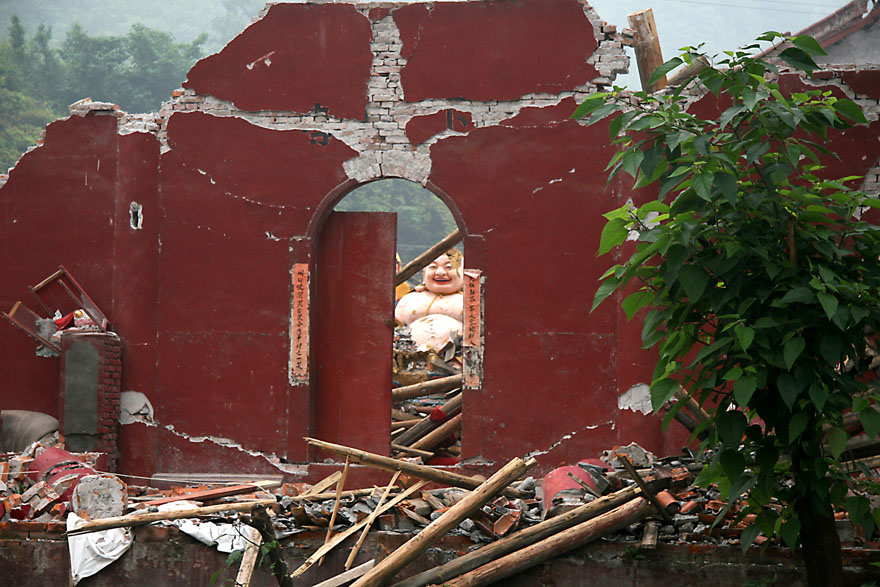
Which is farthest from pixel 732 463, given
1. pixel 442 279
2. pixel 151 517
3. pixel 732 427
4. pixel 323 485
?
pixel 442 279

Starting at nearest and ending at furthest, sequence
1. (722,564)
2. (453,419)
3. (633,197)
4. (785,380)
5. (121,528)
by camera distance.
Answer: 1. (785,380)
2. (722,564)
3. (121,528)
4. (633,197)
5. (453,419)

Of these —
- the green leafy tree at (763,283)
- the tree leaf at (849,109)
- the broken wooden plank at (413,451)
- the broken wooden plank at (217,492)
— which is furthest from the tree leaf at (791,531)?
the broken wooden plank at (413,451)

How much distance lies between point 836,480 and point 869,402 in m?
0.54

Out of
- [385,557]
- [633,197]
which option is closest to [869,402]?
[385,557]

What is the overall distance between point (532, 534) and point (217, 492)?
10.2 feet

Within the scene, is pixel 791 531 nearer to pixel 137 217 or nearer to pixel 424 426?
pixel 424 426

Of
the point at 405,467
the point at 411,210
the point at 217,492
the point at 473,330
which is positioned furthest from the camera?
the point at 411,210

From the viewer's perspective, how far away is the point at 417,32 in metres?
10.4

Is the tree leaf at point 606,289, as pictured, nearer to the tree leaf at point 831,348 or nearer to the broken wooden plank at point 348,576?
the tree leaf at point 831,348

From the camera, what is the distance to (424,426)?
11867mm

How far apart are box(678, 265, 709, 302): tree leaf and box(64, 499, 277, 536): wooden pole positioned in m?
3.47

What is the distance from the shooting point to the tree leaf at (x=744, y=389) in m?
5.31

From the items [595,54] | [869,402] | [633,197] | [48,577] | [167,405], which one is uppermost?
[595,54]

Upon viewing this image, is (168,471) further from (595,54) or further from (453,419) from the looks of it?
(595,54)
